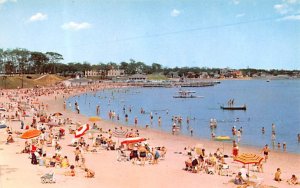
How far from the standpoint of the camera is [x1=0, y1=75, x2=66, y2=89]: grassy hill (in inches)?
4416

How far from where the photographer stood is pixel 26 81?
119 m

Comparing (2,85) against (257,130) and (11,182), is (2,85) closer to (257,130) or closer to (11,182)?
(257,130)

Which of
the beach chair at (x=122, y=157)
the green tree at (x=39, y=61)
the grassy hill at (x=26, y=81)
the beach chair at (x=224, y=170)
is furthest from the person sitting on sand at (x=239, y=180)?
the green tree at (x=39, y=61)

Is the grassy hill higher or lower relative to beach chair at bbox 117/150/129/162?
higher

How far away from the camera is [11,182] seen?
1633 centimetres

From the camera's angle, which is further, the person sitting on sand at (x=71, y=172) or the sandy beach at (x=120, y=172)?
the person sitting on sand at (x=71, y=172)

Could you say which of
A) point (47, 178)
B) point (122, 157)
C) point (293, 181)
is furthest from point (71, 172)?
point (293, 181)

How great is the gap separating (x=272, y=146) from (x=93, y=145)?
1655cm

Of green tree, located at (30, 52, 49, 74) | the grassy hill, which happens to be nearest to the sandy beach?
the grassy hill

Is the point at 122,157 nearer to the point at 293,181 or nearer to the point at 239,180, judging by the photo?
the point at 239,180

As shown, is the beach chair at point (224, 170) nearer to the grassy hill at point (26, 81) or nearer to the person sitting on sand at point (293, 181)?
the person sitting on sand at point (293, 181)

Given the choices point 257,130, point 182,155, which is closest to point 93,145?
point 182,155

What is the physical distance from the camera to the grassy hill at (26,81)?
11217cm

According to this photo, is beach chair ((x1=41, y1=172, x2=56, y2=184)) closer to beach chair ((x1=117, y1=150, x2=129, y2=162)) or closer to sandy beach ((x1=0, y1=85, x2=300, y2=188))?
sandy beach ((x1=0, y1=85, x2=300, y2=188))
